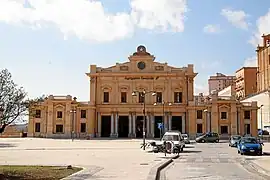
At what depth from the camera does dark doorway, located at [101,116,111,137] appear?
269 ft

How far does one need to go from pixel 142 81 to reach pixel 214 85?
279 ft

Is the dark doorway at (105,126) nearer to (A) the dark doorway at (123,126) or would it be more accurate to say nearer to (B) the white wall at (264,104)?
(A) the dark doorway at (123,126)

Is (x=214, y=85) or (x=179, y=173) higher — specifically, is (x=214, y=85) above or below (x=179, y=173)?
above

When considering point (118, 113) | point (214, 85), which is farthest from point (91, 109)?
point (214, 85)

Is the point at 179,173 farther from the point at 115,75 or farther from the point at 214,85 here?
the point at 214,85

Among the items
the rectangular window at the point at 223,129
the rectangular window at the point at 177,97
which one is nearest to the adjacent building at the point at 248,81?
the rectangular window at the point at 223,129

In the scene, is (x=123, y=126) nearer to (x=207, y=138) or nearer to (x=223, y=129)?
(x=223, y=129)

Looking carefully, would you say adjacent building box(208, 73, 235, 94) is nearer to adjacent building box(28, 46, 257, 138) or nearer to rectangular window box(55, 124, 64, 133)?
adjacent building box(28, 46, 257, 138)

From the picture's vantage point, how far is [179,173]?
18.9m

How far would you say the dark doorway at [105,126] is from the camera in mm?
82062

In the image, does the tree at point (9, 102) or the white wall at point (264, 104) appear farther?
the white wall at point (264, 104)

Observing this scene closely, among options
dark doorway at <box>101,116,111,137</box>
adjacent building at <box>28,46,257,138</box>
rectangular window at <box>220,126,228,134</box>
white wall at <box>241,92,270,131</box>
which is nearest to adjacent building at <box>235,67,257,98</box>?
white wall at <box>241,92,270,131</box>

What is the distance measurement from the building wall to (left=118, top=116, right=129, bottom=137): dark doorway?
33.8 metres

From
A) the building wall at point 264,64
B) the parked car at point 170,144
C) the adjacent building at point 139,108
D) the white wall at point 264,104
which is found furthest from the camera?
the building wall at point 264,64
